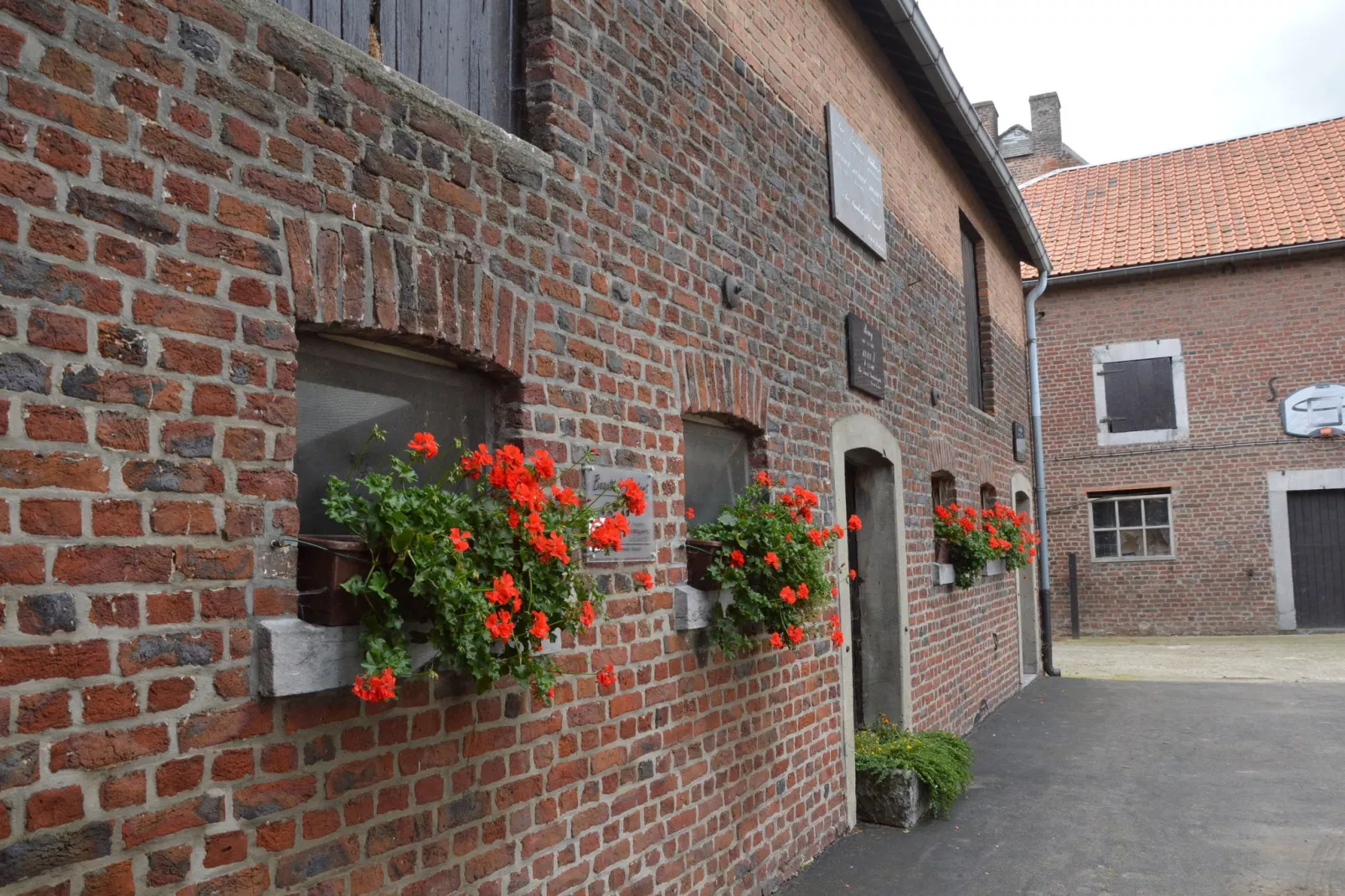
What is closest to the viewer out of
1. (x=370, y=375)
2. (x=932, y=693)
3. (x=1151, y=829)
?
(x=370, y=375)

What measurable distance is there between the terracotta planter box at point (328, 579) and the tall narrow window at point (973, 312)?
30.1 feet

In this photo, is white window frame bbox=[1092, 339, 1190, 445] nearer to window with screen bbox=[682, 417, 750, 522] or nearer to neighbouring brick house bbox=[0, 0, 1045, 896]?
neighbouring brick house bbox=[0, 0, 1045, 896]

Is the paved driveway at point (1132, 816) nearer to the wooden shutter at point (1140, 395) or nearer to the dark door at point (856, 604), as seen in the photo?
the dark door at point (856, 604)

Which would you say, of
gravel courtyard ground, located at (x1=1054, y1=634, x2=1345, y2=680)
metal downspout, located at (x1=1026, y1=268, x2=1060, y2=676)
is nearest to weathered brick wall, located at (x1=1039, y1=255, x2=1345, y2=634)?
gravel courtyard ground, located at (x1=1054, y1=634, x2=1345, y2=680)

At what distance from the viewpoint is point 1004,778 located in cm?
758

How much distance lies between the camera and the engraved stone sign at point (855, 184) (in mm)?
6586

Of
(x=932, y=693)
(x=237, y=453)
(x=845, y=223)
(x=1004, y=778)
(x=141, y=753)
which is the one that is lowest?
(x=1004, y=778)

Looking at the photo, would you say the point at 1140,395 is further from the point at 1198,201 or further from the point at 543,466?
the point at 543,466

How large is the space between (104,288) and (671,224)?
2675mm

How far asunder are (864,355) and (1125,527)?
14105 millimetres

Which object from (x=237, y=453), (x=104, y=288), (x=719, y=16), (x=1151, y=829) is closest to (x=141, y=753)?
(x=237, y=453)

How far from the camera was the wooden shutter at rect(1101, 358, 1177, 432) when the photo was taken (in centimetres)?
1852

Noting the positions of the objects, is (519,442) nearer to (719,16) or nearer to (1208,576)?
(719,16)

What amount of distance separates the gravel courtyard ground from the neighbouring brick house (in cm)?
922
